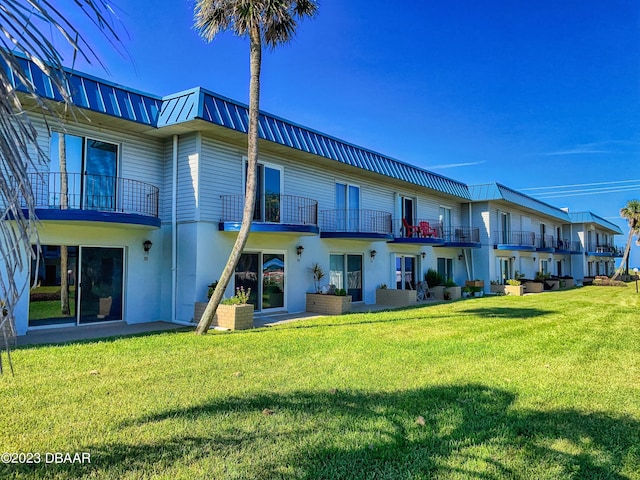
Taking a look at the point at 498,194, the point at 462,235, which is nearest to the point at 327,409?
the point at 462,235

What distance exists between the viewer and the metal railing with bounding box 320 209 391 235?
669 inches

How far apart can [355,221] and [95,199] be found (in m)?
10.3

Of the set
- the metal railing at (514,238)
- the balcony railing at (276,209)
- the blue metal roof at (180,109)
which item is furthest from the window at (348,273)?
the metal railing at (514,238)

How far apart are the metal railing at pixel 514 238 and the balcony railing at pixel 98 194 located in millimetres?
21753

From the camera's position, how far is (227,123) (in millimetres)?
11945

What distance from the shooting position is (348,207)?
18234 millimetres

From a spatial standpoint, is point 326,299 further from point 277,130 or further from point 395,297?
point 277,130

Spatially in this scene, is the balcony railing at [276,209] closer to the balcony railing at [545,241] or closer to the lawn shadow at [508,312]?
the lawn shadow at [508,312]

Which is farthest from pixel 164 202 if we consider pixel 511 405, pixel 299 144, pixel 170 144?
pixel 511 405

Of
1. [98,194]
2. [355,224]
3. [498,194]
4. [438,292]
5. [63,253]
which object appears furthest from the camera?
[498,194]

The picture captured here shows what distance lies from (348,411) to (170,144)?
11036 mm

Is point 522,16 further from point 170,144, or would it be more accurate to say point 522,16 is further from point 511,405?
point 511,405

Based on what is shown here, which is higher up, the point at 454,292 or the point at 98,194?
the point at 98,194

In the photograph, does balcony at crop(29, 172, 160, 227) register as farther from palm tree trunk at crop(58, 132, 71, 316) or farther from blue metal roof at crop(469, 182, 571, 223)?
blue metal roof at crop(469, 182, 571, 223)
